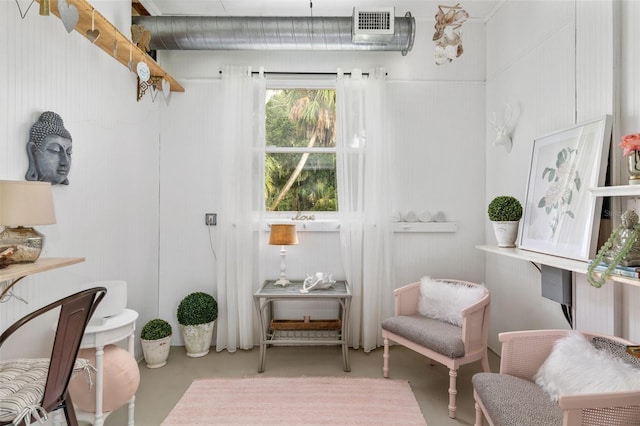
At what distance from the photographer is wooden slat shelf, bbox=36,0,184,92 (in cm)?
196

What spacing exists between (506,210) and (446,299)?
2.65ft

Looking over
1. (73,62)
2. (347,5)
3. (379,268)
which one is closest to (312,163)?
(379,268)

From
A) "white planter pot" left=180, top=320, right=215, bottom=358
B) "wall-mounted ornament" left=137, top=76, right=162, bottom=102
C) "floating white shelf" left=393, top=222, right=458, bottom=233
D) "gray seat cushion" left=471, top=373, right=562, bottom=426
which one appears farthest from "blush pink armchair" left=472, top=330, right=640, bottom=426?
"wall-mounted ornament" left=137, top=76, right=162, bottom=102

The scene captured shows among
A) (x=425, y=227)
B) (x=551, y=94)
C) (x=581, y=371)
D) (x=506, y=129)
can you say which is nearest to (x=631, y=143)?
(x=551, y=94)

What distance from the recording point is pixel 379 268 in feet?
10.8

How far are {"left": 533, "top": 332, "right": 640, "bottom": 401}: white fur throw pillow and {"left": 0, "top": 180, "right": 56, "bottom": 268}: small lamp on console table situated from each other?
2.36 m

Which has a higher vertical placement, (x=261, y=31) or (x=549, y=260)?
(x=261, y=31)

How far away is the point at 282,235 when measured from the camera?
119 inches

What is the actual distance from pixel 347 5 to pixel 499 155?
1.90m

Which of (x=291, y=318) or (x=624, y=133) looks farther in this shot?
(x=291, y=318)

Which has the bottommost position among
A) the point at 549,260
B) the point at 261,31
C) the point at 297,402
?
the point at 297,402

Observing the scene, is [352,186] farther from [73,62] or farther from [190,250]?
[73,62]

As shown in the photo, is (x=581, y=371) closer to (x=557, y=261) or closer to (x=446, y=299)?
(x=557, y=261)

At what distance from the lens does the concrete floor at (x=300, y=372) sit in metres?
2.29
